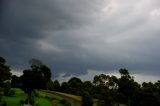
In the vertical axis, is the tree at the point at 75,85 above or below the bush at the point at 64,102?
above

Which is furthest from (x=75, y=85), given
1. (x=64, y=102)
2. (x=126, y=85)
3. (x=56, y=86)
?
(x=64, y=102)

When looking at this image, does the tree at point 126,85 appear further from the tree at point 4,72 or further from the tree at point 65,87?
the tree at point 4,72

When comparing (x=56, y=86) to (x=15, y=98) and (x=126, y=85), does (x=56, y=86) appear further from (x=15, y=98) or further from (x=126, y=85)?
(x=15, y=98)

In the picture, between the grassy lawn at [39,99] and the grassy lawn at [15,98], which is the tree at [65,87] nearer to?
the grassy lawn at [39,99]

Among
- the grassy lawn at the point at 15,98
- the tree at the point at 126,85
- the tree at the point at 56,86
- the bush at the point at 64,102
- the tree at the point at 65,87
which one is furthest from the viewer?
the tree at the point at 56,86

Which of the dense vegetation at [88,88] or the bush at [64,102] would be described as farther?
the bush at [64,102]

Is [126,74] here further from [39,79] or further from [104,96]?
[39,79]

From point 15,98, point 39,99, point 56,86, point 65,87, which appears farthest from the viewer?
point 56,86

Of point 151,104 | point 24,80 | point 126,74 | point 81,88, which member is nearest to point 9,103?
point 24,80

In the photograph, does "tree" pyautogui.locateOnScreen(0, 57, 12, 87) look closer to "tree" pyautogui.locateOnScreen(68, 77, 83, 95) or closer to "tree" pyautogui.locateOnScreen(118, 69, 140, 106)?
"tree" pyautogui.locateOnScreen(68, 77, 83, 95)

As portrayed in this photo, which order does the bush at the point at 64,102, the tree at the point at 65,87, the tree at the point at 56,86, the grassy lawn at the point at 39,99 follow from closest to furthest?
the grassy lawn at the point at 39,99
the bush at the point at 64,102
the tree at the point at 65,87
the tree at the point at 56,86

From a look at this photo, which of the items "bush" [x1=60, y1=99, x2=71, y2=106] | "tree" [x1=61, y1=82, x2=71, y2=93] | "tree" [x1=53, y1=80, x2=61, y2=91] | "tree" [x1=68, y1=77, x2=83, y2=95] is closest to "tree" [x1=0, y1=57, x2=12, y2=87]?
"bush" [x1=60, y1=99, x2=71, y2=106]

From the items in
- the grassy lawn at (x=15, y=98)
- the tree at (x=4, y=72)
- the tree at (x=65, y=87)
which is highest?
the tree at (x=65, y=87)

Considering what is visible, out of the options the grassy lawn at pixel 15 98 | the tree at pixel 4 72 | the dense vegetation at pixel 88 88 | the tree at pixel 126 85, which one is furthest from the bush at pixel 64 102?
the tree at pixel 126 85
